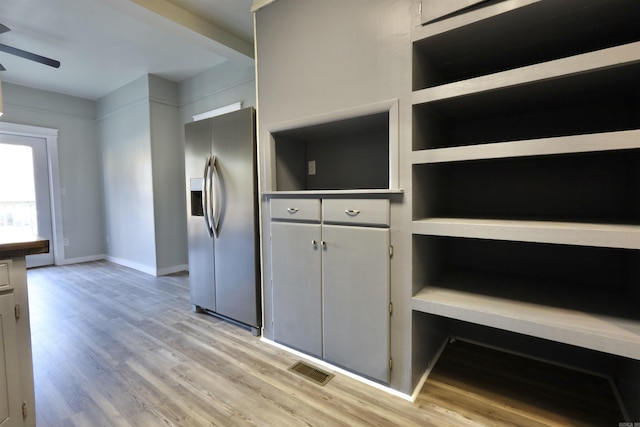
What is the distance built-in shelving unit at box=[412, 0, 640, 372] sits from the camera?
1.18 metres

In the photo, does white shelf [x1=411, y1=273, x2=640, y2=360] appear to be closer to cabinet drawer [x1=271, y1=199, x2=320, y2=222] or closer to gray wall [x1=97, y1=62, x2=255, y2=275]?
cabinet drawer [x1=271, y1=199, x2=320, y2=222]

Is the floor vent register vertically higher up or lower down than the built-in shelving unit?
lower down

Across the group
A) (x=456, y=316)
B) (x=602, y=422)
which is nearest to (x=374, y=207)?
(x=456, y=316)

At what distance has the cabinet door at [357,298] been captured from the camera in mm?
1622

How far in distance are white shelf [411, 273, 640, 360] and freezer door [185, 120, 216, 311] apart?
1933mm

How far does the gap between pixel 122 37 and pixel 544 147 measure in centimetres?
393

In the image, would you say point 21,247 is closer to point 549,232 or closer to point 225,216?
point 225,216

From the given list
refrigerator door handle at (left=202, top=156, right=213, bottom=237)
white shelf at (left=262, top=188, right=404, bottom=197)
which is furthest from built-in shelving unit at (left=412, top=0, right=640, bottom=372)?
refrigerator door handle at (left=202, top=156, right=213, bottom=237)

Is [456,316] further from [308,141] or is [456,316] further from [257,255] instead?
[308,141]

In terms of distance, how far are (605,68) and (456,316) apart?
3.94 ft

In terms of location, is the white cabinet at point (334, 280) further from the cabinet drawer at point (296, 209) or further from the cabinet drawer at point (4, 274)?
the cabinet drawer at point (4, 274)

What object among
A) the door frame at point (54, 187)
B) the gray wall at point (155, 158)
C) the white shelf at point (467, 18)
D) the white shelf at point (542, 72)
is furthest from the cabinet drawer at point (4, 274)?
the door frame at point (54, 187)

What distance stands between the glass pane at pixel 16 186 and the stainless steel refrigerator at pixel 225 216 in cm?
Result: 362

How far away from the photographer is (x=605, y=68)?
43.4 inches
